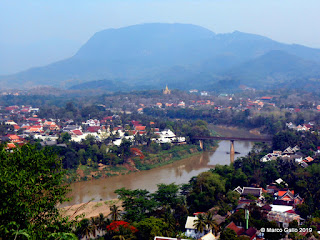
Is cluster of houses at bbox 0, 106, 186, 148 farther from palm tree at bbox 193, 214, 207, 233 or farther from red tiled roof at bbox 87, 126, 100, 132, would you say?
palm tree at bbox 193, 214, 207, 233

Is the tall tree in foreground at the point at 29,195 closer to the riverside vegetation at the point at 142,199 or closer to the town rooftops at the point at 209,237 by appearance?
the riverside vegetation at the point at 142,199

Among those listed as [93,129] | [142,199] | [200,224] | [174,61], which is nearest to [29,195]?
[200,224]

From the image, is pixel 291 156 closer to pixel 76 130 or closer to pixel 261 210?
pixel 261 210

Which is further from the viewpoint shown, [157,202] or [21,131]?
[21,131]

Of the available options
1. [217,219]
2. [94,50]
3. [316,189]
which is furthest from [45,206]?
[94,50]

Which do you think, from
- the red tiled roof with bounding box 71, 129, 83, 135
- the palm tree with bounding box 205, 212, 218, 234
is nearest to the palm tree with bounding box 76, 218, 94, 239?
the palm tree with bounding box 205, 212, 218, 234

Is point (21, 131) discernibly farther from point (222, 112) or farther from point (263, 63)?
point (263, 63)

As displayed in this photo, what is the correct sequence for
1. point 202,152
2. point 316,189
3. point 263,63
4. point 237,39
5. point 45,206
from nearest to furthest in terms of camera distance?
point 45,206
point 316,189
point 202,152
point 263,63
point 237,39
